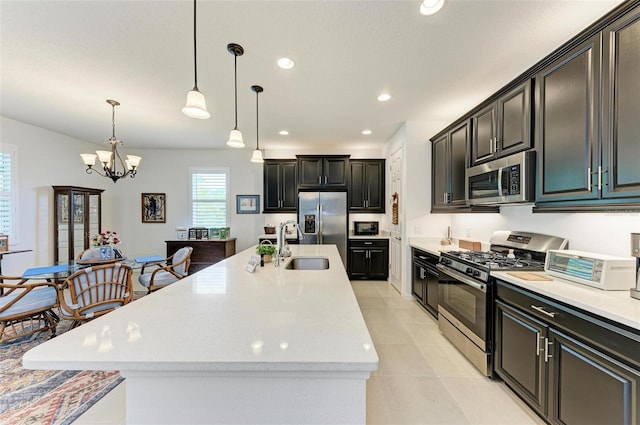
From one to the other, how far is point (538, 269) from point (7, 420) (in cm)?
395

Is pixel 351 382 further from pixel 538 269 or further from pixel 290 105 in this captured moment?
pixel 290 105

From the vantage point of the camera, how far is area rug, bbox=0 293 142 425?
5.80 ft

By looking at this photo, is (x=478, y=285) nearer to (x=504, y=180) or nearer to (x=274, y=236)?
(x=504, y=180)

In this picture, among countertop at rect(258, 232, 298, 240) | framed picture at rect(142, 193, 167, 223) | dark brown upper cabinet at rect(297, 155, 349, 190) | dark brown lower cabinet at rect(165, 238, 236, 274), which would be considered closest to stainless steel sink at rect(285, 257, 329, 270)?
countertop at rect(258, 232, 298, 240)

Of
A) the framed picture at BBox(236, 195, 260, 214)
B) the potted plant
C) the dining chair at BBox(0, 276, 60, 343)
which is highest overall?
the framed picture at BBox(236, 195, 260, 214)

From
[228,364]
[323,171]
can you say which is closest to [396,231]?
[323,171]

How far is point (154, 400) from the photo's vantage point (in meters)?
0.87

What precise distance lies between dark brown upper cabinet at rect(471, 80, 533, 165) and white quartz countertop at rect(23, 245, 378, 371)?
1980 mm

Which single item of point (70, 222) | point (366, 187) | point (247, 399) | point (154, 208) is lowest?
point (247, 399)

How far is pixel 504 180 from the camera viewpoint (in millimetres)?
2232

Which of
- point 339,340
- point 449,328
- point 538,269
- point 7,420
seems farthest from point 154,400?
point 449,328

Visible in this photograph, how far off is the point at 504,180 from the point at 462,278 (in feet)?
3.13

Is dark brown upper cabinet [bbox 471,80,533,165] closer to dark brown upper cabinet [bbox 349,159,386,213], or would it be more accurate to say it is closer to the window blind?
dark brown upper cabinet [bbox 349,159,386,213]

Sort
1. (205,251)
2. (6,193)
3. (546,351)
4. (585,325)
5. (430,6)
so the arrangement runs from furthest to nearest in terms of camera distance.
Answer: (205,251) < (6,193) < (430,6) < (546,351) < (585,325)
